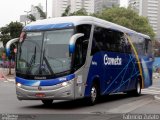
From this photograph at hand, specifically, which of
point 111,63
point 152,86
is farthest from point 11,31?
point 111,63

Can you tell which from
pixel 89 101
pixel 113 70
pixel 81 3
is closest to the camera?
pixel 89 101

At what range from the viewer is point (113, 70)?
2080 centimetres

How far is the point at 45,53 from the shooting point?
16719 millimetres

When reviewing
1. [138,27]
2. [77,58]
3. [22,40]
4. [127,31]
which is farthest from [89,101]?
[138,27]

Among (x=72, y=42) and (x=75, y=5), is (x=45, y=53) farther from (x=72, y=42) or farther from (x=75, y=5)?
(x=75, y=5)

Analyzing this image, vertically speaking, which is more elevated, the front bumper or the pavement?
the front bumper

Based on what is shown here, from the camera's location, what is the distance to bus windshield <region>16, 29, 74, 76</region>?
1650 centimetres

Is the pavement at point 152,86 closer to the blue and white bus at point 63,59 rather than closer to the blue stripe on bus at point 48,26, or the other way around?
the blue and white bus at point 63,59

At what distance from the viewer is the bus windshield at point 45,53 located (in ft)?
54.1

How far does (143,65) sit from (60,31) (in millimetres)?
9616

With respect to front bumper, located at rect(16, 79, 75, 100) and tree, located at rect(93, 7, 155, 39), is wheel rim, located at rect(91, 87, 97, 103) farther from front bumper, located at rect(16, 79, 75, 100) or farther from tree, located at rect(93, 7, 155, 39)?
tree, located at rect(93, 7, 155, 39)

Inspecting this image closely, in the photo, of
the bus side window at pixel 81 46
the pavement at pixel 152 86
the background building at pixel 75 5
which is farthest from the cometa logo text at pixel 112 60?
the background building at pixel 75 5

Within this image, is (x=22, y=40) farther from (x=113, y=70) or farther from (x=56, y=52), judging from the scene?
(x=113, y=70)

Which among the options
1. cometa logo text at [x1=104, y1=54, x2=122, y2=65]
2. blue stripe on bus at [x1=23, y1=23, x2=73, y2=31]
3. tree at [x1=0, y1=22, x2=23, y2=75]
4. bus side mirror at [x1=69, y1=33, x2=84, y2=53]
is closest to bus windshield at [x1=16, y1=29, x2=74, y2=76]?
blue stripe on bus at [x1=23, y1=23, x2=73, y2=31]
